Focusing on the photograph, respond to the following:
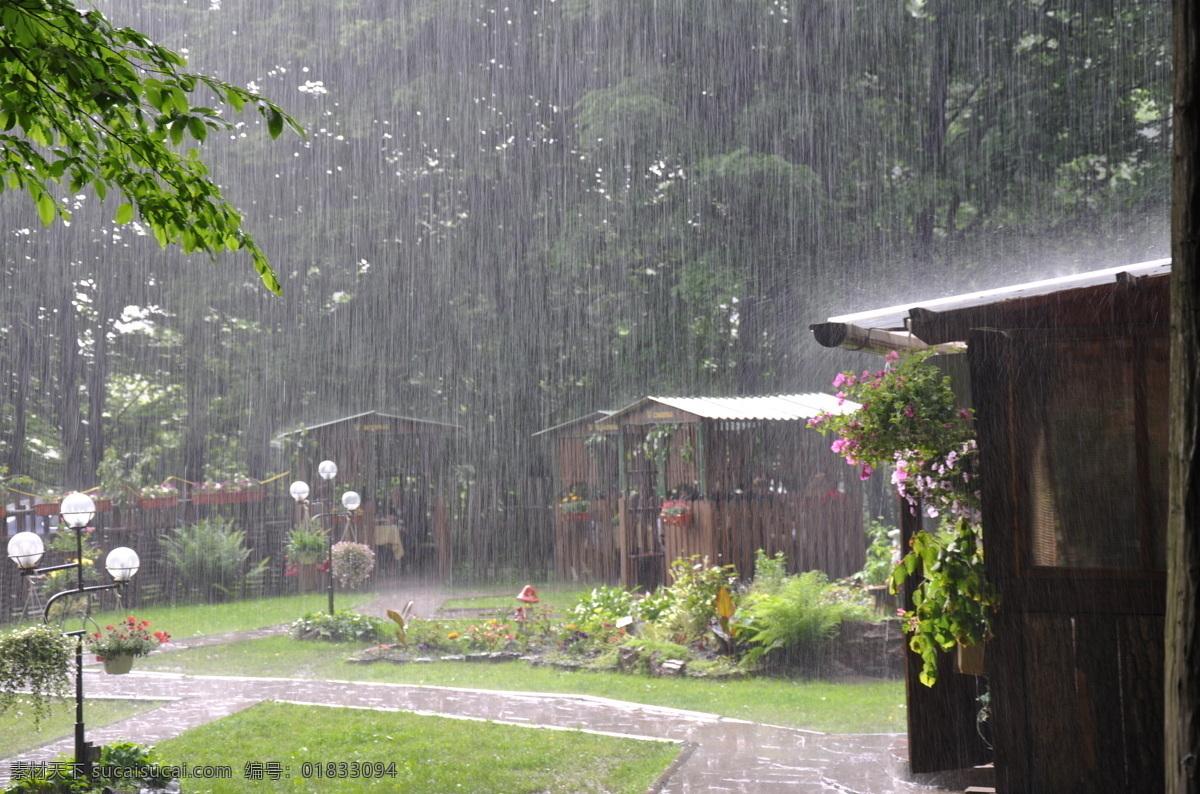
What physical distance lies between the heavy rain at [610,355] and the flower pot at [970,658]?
0.10 meters

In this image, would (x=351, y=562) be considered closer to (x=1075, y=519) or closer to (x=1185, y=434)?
(x=1075, y=519)

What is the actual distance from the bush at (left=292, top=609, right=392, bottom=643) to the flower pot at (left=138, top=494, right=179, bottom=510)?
6319 mm

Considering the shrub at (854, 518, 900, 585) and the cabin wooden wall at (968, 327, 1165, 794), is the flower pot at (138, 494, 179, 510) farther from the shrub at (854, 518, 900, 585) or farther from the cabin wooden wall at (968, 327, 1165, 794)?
the cabin wooden wall at (968, 327, 1165, 794)

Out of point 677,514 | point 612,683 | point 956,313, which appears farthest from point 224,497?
point 956,313

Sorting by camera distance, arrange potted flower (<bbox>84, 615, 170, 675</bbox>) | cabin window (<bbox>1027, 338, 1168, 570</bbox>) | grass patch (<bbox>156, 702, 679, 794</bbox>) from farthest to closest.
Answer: potted flower (<bbox>84, 615, 170, 675</bbox>), grass patch (<bbox>156, 702, 679, 794</bbox>), cabin window (<bbox>1027, 338, 1168, 570</bbox>)

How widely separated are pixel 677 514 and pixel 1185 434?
11.2m

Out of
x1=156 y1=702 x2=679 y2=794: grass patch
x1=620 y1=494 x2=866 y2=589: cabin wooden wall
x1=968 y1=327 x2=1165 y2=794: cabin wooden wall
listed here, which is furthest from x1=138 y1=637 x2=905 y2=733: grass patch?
x1=620 y1=494 x2=866 y2=589: cabin wooden wall

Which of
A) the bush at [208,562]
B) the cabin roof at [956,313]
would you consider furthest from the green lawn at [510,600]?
the cabin roof at [956,313]

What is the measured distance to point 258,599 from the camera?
17.3m

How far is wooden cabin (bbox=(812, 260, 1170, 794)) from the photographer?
4.88m

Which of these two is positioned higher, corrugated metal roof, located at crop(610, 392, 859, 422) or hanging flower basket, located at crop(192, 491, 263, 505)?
corrugated metal roof, located at crop(610, 392, 859, 422)

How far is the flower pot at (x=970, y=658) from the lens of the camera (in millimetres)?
5324

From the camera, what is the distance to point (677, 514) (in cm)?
1344

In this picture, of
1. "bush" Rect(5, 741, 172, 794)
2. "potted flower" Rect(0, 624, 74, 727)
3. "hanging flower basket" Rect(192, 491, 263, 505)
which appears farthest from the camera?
"hanging flower basket" Rect(192, 491, 263, 505)
